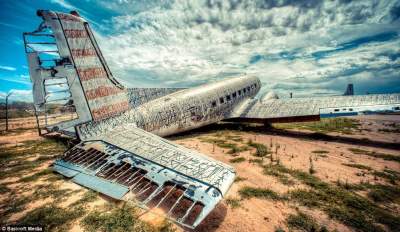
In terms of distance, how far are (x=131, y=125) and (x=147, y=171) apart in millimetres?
4406

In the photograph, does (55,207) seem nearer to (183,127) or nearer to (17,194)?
(17,194)

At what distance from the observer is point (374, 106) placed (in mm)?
12859

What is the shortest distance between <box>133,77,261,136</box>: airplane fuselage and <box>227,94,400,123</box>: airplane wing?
75.2 inches

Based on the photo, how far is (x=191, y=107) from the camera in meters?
13.8

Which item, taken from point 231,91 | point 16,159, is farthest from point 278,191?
point 16,159

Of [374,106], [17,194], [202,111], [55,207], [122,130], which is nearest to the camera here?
[55,207]

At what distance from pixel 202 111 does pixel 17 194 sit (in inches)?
428

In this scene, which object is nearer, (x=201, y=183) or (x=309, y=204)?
→ (x=201, y=183)

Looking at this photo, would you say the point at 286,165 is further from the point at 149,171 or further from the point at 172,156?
the point at 149,171

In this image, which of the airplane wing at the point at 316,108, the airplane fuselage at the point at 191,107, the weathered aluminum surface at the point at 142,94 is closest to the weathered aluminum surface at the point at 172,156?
the airplane fuselage at the point at 191,107

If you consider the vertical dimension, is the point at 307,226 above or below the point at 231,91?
below

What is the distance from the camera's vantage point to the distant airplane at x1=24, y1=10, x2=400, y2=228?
15.1ft

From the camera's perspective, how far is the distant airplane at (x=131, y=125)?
461cm

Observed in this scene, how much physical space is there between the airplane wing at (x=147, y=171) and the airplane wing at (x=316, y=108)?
38.4ft
